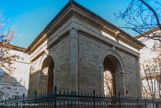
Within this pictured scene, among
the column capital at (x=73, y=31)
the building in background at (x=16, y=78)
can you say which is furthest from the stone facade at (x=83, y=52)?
the building in background at (x=16, y=78)

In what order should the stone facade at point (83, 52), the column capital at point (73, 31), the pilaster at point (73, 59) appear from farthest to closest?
the column capital at point (73, 31), the stone facade at point (83, 52), the pilaster at point (73, 59)

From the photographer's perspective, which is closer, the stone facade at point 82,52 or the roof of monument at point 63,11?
the stone facade at point 82,52

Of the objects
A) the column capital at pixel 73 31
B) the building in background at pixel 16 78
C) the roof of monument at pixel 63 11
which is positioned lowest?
the building in background at pixel 16 78

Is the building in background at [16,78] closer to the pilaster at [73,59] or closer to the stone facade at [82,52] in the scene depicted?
the stone facade at [82,52]

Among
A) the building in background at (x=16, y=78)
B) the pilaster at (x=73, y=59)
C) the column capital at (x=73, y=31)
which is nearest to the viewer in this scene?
the pilaster at (x=73, y=59)

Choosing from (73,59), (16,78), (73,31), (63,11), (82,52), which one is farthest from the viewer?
(16,78)

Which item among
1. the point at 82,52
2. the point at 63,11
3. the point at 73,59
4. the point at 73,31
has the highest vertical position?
the point at 63,11

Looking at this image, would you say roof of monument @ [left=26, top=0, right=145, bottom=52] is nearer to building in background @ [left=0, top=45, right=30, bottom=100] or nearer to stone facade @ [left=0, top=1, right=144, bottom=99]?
stone facade @ [left=0, top=1, right=144, bottom=99]

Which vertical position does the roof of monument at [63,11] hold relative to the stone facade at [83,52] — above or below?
above

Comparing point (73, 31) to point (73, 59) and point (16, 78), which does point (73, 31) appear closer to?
point (73, 59)

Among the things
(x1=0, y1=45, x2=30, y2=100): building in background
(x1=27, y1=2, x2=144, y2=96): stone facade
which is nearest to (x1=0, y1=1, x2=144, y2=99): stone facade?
(x1=27, y1=2, x2=144, y2=96): stone facade

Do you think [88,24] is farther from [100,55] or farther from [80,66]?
[80,66]

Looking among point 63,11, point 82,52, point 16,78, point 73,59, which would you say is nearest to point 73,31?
point 82,52

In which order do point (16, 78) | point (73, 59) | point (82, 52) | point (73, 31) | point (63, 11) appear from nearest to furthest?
point (73, 59)
point (73, 31)
point (82, 52)
point (63, 11)
point (16, 78)
